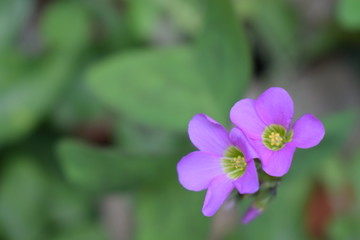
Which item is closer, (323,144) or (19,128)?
(323,144)

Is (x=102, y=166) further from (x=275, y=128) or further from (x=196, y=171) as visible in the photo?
(x=275, y=128)

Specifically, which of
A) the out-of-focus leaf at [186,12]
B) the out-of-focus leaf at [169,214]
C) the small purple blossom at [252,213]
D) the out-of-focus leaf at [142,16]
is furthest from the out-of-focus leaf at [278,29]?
the small purple blossom at [252,213]

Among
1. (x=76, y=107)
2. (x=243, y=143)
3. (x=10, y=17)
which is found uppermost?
(x=10, y=17)

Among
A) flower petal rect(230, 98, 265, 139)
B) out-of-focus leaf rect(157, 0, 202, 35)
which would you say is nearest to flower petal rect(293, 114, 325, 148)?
flower petal rect(230, 98, 265, 139)

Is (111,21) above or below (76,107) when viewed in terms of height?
above

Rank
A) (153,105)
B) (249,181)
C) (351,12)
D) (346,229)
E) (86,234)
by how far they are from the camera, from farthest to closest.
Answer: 1. (86,234)
2. (346,229)
3. (153,105)
4. (351,12)
5. (249,181)

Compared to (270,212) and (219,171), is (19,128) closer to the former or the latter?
(270,212)

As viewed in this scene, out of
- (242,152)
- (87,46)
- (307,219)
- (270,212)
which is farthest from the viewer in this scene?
(87,46)

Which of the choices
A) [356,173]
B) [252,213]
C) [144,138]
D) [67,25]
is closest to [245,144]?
[252,213]

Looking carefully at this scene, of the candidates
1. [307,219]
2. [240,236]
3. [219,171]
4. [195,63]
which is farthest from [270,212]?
[219,171]
